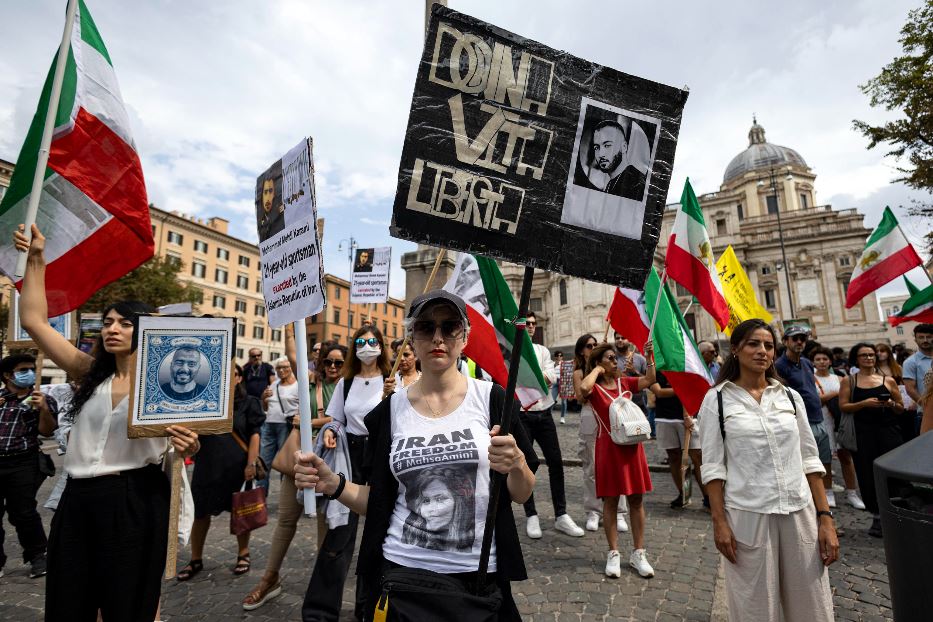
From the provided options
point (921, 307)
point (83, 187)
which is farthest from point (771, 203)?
point (83, 187)

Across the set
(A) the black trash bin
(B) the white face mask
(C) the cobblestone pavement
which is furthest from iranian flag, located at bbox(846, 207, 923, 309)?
(A) the black trash bin

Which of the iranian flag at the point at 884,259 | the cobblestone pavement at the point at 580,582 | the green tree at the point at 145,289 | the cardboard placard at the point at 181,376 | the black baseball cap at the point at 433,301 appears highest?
the green tree at the point at 145,289

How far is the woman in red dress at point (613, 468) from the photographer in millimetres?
4520

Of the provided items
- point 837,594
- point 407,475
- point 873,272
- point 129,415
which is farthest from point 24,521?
point 873,272

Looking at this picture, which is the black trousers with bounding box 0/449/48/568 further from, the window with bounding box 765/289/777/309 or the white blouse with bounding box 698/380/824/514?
the window with bounding box 765/289/777/309

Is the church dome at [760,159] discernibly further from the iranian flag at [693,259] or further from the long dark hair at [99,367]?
the long dark hair at [99,367]

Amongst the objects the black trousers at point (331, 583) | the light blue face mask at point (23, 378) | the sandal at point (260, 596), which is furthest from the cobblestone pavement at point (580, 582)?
the light blue face mask at point (23, 378)

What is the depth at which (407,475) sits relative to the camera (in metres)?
2.04

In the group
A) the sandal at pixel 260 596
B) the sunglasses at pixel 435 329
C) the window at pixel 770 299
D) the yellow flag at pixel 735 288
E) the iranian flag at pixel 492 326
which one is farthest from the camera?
the window at pixel 770 299

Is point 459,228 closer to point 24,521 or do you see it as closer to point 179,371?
point 179,371

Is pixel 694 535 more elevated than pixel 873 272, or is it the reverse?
pixel 873 272

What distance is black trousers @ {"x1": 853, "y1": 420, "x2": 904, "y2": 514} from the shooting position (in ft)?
18.9

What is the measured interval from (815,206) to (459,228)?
74783mm

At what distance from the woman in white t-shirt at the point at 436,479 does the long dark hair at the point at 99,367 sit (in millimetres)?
1552
